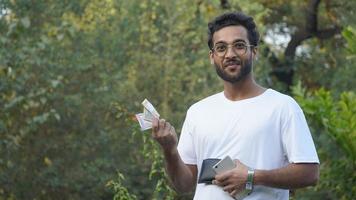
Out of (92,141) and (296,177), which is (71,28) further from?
(296,177)

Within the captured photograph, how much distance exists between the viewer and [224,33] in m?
3.74

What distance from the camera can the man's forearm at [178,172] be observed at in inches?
148

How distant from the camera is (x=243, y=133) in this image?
142 inches

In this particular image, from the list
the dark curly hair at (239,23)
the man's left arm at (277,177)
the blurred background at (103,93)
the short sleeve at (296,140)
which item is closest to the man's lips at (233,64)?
the dark curly hair at (239,23)

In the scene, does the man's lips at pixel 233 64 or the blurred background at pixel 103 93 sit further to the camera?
the blurred background at pixel 103 93

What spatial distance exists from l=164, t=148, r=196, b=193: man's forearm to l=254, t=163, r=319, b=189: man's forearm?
1.30 feet

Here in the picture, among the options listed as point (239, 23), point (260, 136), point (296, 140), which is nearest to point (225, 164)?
point (260, 136)

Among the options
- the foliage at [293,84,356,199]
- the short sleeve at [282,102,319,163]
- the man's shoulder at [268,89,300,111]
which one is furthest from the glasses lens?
the foliage at [293,84,356,199]

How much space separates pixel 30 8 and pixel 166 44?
2.24m

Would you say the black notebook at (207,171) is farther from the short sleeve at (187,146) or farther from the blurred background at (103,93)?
the blurred background at (103,93)

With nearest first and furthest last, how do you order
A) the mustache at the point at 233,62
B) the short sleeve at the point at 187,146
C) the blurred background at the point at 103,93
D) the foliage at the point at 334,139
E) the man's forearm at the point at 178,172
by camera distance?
the mustache at the point at 233,62, the man's forearm at the point at 178,172, the short sleeve at the point at 187,146, the foliage at the point at 334,139, the blurred background at the point at 103,93

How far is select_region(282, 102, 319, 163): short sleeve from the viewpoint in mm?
3541

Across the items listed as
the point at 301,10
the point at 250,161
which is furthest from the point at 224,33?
the point at 301,10

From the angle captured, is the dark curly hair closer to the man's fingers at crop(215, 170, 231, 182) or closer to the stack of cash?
the stack of cash
